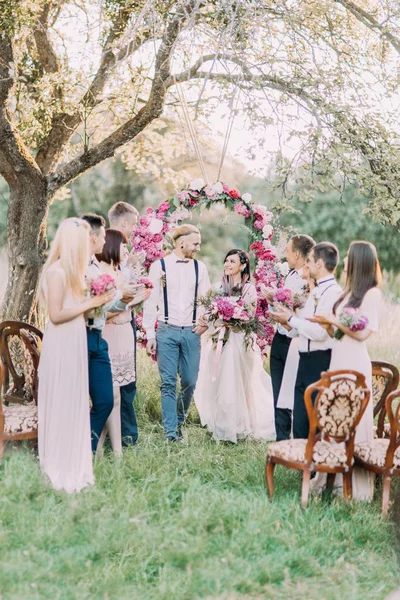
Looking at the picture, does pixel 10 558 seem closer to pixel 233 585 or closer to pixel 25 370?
pixel 233 585

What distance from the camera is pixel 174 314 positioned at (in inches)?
275

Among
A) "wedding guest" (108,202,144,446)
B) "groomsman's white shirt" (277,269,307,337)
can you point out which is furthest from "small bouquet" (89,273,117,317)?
"groomsman's white shirt" (277,269,307,337)

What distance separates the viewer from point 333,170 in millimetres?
6582

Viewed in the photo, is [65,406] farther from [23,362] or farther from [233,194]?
[233,194]

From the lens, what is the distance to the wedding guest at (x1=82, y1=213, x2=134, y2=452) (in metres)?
5.47

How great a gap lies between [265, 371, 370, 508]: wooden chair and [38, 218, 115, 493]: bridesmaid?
55.5 inches

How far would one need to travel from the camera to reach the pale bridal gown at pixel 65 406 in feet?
16.9

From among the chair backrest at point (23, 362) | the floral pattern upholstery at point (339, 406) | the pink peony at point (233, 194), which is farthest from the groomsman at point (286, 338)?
the chair backrest at point (23, 362)

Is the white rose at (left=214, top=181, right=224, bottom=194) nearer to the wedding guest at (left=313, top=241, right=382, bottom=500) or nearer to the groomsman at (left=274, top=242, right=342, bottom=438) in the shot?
the groomsman at (left=274, top=242, right=342, bottom=438)

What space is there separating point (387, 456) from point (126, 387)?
247cm

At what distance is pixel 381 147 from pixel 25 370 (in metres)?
3.87

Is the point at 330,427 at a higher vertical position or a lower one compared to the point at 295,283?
lower

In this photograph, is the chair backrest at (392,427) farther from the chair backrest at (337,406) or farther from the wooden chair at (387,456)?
the chair backrest at (337,406)

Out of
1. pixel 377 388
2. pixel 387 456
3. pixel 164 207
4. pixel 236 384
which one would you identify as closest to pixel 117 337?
pixel 236 384
